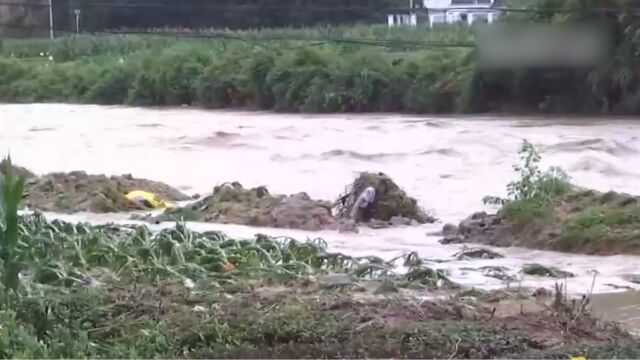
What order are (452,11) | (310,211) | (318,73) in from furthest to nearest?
(318,73)
(452,11)
(310,211)

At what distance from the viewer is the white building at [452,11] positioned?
701 inches

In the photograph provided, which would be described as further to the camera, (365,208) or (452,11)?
(452,11)

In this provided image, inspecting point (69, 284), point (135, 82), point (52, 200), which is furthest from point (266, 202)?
point (135, 82)

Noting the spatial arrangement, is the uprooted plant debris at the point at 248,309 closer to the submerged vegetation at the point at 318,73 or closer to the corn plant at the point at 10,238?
the corn plant at the point at 10,238

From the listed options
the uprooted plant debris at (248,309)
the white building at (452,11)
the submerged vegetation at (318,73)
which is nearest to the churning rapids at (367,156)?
the submerged vegetation at (318,73)

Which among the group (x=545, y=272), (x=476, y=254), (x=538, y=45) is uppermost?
(x=538, y=45)

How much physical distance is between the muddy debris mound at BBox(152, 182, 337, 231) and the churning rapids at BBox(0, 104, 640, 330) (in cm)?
39

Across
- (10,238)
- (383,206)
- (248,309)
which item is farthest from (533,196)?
(10,238)

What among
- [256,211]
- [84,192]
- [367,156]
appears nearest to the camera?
[256,211]

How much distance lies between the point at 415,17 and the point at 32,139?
38.9 feet

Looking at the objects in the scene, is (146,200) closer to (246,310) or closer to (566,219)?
(566,219)

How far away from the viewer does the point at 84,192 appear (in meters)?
17.7

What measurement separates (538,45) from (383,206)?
2730mm

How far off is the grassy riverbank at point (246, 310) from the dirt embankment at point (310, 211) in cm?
437
